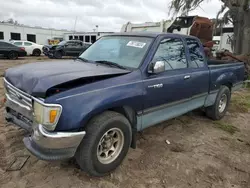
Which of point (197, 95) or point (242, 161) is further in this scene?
point (197, 95)

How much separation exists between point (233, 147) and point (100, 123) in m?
2.68

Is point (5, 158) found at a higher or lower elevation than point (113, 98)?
lower

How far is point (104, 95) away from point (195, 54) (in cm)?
253

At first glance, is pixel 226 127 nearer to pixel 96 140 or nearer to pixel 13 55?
pixel 96 140

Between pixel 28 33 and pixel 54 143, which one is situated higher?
pixel 28 33

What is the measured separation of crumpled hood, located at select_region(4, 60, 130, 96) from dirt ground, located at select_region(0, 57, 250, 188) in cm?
111

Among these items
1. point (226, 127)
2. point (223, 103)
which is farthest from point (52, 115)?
point (223, 103)

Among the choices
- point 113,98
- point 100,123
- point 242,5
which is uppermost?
point 242,5

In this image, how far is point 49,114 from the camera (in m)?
2.68

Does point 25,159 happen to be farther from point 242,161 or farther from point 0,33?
point 0,33

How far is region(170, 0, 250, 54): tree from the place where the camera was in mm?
12703

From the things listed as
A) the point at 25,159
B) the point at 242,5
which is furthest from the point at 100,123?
the point at 242,5

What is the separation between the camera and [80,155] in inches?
118

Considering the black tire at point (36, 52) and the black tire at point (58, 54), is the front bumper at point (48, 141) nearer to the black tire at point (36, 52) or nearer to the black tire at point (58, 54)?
the black tire at point (58, 54)
